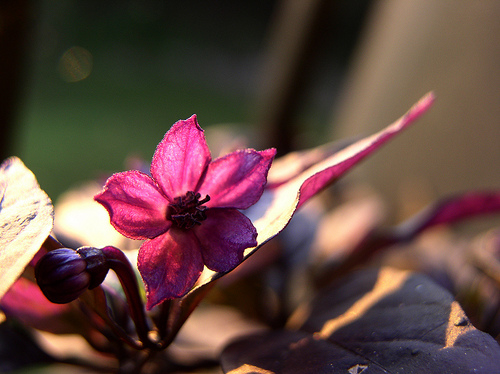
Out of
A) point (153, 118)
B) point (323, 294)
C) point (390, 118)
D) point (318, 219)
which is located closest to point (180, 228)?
point (323, 294)

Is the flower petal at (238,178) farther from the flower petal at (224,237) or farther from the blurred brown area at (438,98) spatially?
the blurred brown area at (438,98)

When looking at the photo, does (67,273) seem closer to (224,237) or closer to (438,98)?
(224,237)

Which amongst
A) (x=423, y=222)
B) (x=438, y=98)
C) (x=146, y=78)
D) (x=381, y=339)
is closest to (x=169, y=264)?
(x=381, y=339)

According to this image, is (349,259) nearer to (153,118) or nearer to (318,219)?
(318,219)

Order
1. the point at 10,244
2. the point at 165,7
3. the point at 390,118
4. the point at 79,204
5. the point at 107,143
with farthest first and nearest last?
the point at 165,7
the point at 107,143
the point at 390,118
the point at 79,204
the point at 10,244

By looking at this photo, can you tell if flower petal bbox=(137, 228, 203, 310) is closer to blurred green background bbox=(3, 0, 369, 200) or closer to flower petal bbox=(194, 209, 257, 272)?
flower petal bbox=(194, 209, 257, 272)

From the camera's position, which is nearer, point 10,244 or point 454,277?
point 10,244

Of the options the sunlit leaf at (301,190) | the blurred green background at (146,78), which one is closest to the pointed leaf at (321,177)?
the sunlit leaf at (301,190)
